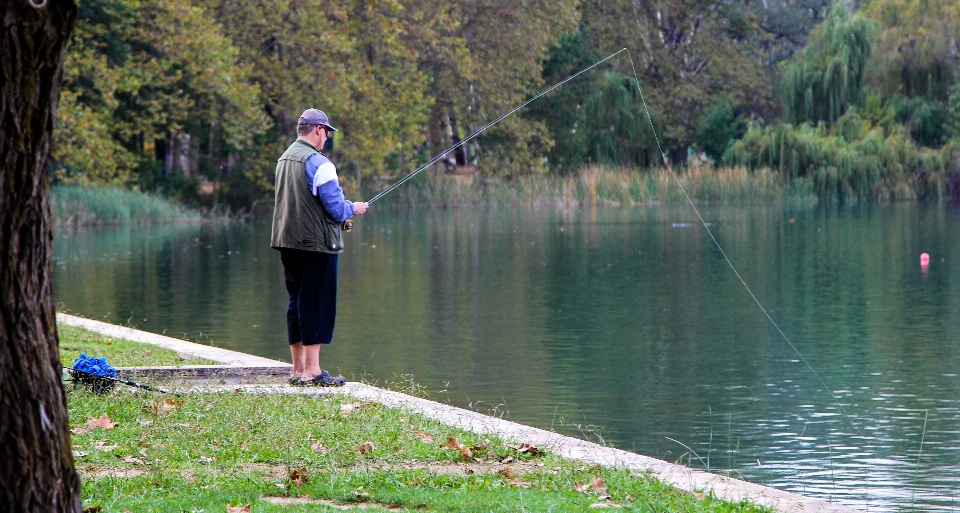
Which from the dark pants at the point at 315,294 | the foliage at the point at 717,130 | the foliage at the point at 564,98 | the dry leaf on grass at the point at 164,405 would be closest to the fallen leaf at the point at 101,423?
the dry leaf on grass at the point at 164,405

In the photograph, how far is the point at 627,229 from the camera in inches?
1214

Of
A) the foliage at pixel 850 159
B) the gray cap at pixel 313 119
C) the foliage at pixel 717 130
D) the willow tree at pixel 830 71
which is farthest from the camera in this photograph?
the foliage at pixel 717 130

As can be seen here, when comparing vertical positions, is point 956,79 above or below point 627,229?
above

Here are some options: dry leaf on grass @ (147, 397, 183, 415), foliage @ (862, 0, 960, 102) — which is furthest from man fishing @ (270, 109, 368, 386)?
foliage @ (862, 0, 960, 102)

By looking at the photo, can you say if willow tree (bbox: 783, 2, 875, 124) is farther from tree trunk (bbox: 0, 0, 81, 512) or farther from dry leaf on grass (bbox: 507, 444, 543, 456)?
tree trunk (bbox: 0, 0, 81, 512)

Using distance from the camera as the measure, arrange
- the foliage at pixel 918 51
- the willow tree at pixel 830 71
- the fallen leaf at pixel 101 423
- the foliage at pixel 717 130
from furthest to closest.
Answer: the foliage at pixel 717 130 < the willow tree at pixel 830 71 < the foliage at pixel 918 51 < the fallen leaf at pixel 101 423

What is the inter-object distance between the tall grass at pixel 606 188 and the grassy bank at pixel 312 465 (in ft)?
123

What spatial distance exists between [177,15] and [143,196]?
543 centimetres

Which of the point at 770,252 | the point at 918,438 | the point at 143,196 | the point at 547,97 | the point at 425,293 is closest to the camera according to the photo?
the point at 918,438

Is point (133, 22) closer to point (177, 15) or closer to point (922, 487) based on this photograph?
point (177, 15)

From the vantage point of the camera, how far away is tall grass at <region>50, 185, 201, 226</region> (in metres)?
33.5

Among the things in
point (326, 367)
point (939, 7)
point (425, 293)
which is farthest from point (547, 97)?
point (326, 367)

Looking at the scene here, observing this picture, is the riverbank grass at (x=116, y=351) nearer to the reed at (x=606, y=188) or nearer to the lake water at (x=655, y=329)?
the lake water at (x=655, y=329)

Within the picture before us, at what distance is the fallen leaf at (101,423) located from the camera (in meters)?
6.82
